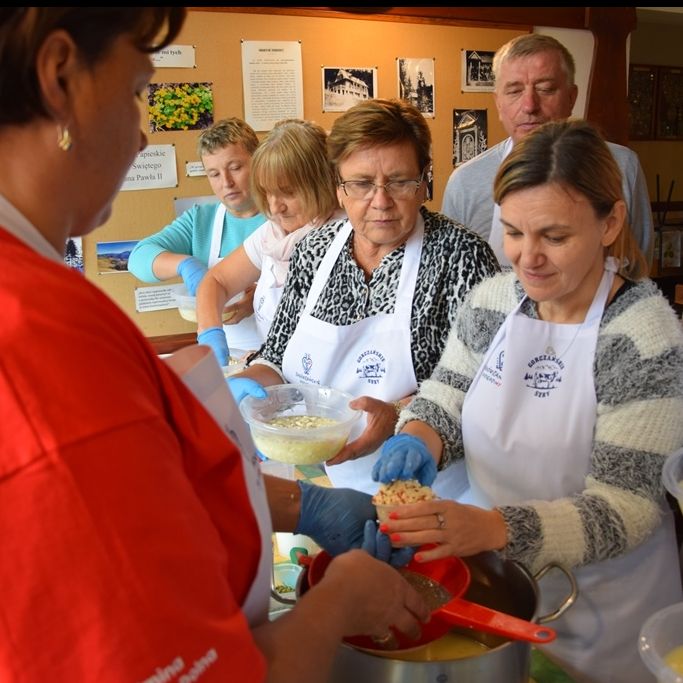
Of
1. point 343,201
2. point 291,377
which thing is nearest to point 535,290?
point 343,201

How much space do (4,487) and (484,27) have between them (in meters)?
3.90

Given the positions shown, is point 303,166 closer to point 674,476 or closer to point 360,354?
point 360,354

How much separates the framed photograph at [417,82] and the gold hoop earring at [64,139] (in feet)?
10.9

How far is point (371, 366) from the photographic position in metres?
1.86

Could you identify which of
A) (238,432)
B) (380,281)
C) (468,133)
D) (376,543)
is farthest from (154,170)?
(238,432)

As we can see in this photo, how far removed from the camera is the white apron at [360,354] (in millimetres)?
1818

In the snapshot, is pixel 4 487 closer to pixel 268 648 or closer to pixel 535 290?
pixel 268 648

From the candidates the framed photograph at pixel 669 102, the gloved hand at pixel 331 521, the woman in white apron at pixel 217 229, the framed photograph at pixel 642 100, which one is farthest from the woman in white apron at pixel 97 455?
the framed photograph at pixel 669 102

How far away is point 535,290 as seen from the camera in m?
1.39

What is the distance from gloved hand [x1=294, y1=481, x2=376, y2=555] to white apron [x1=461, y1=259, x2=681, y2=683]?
417mm

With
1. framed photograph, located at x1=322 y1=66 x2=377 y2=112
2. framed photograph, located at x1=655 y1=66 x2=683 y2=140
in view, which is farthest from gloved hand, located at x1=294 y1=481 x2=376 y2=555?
framed photograph, located at x1=655 y1=66 x2=683 y2=140

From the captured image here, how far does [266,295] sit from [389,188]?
2.70 ft

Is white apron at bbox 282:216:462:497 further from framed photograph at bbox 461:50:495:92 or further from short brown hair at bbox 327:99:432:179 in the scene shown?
framed photograph at bbox 461:50:495:92

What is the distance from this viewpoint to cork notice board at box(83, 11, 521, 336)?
3.38 m
